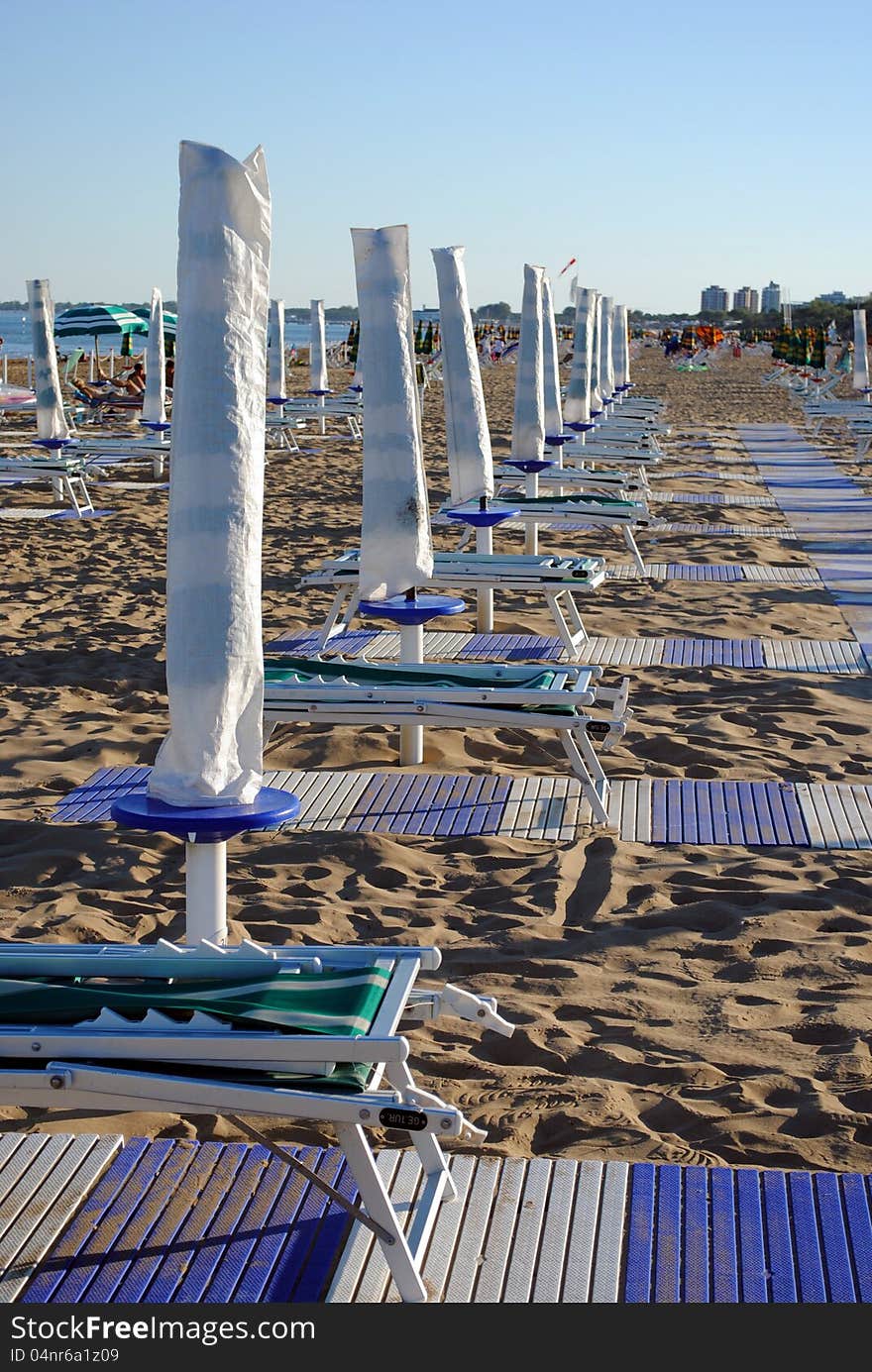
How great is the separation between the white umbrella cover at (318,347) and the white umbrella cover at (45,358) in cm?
944

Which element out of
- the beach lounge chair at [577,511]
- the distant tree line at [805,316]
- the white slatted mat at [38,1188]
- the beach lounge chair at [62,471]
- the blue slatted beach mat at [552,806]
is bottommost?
the white slatted mat at [38,1188]

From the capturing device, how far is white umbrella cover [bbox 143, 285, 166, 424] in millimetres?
17375

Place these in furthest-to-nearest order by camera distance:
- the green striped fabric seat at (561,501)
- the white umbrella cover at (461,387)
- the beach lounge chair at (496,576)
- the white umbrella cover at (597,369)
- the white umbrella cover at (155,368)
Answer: the white umbrella cover at (597,369)
the white umbrella cover at (155,368)
the green striped fabric seat at (561,501)
the white umbrella cover at (461,387)
the beach lounge chair at (496,576)

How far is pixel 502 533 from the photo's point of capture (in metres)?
13.6

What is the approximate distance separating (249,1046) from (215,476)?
1.35 meters

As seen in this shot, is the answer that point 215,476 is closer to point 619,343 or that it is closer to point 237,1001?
point 237,1001

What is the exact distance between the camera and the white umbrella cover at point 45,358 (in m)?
14.7

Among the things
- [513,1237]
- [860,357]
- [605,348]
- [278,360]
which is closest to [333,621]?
[513,1237]

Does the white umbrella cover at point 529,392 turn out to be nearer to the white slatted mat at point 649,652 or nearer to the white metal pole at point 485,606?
the white metal pole at point 485,606

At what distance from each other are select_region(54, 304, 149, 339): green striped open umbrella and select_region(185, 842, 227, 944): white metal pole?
2287 cm

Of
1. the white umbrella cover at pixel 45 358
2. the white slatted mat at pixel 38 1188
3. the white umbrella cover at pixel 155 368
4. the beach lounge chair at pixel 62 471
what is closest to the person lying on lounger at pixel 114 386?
the white umbrella cover at pixel 155 368

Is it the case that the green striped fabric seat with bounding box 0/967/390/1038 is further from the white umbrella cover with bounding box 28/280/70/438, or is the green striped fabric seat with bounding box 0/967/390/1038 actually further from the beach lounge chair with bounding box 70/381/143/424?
the beach lounge chair with bounding box 70/381/143/424

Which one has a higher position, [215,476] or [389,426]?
[389,426]

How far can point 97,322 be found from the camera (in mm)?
25688
